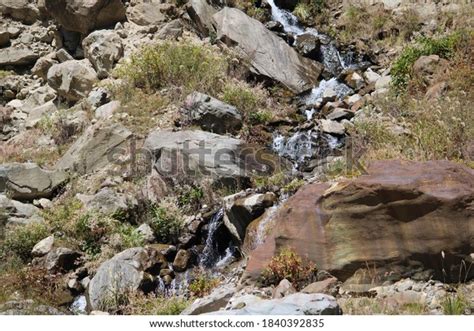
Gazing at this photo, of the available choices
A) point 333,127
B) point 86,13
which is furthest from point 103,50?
point 333,127

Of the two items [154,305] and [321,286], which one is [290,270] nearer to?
[321,286]

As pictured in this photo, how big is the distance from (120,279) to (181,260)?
1.19m

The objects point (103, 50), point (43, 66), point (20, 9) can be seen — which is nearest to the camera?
point (103, 50)

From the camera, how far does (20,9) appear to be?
17.4 metres

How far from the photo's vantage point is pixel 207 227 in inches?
352

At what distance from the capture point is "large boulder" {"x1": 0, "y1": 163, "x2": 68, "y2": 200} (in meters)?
10.5

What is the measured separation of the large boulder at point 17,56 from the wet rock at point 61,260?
10.2 metres

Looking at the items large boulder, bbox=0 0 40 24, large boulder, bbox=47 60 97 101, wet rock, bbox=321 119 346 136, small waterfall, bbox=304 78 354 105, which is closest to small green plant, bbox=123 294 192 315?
wet rock, bbox=321 119 346 136

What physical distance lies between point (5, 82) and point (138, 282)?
11318 millimetres

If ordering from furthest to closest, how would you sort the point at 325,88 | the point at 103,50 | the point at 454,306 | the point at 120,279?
the point at 103,50 < the point at 325,88 < the point at 120,279 < the point at 454,306

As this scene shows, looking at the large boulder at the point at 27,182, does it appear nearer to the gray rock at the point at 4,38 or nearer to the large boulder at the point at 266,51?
the large boulder at the point at 266,51

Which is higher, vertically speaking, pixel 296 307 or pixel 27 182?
pixel 296 307

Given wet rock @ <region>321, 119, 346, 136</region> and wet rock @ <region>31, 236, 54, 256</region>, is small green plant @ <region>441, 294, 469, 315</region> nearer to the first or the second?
wet rock @ <region>31, 236, 54, 256</region>
